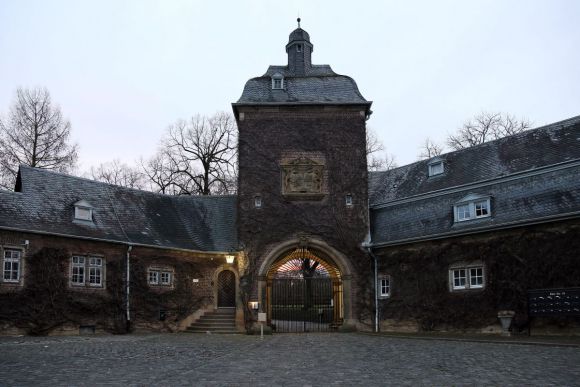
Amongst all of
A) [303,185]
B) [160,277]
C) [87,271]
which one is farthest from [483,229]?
→ [87,271]

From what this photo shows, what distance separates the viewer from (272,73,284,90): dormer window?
2689 cm

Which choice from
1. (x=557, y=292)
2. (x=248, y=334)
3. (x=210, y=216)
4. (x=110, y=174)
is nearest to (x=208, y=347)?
(x=248, y=334)

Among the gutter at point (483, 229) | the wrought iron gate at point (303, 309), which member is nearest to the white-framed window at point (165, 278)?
the wrought iron gate at point (303, 309)

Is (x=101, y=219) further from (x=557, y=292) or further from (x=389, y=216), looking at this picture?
(x=557, y=292)

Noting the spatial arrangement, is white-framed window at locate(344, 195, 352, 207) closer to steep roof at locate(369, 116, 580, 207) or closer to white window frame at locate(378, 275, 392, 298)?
steep roof at locate(369, 116, 580, 207)

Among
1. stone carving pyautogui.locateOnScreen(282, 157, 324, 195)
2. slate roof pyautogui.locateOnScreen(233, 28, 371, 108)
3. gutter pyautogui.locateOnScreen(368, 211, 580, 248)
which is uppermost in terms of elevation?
slate roof pyautogui.locateOnScreen(233, 28, 371, 108)

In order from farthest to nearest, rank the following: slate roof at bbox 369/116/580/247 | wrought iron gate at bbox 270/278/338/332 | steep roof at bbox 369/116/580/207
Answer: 1. wrought iron gate at bbox 270/278/338/332
2. steep roof at bbox 369/116/580/207
3. slate roof at bbox 369/116/580/247

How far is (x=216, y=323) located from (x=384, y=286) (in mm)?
7253

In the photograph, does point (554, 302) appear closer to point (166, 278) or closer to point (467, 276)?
point (467, 276)

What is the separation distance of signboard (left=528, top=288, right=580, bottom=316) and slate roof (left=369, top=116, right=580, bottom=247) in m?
2.28

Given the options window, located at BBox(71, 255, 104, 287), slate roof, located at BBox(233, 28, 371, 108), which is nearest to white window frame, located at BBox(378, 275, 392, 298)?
slate roof, located at BBox(233, 28, 371, 108)

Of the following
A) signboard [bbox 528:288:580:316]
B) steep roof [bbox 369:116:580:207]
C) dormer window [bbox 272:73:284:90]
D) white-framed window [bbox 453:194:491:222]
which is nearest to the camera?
signboard [bbox 528:288:580:316]

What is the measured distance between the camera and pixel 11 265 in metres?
21.2

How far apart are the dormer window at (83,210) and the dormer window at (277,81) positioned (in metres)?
9.37
